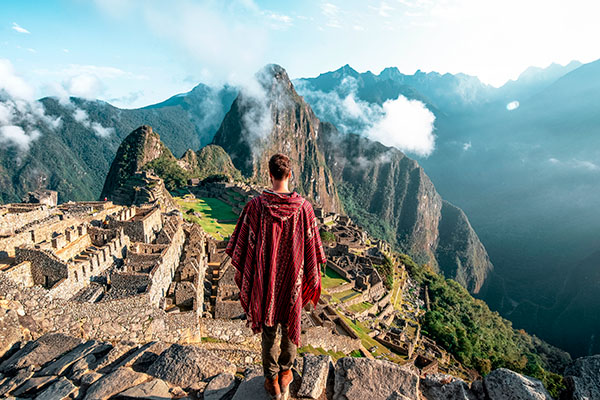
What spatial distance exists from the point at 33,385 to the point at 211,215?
31679 mm

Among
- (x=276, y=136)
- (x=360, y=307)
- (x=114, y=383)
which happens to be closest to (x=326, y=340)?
(x=114, y=383)

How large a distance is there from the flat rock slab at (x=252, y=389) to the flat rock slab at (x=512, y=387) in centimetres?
277

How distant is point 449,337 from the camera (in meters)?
31.0

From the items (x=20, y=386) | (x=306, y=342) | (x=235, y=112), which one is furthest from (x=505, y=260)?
(x=20, y=386)

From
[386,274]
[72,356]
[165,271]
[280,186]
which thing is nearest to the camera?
[280,186]

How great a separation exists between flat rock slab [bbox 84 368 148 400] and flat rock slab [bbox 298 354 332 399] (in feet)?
7.03

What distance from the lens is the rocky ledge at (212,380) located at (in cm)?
364

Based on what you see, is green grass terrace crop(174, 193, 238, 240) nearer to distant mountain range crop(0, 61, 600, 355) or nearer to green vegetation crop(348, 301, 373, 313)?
→ green vegetation crop(348, 301, 373, 313)

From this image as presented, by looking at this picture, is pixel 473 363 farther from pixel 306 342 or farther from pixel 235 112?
pixel 235 112

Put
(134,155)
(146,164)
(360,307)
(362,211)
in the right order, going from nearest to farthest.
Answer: (360,307) < (146,164) < (134,155) < (362,211)

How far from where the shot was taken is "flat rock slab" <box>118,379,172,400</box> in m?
3.61

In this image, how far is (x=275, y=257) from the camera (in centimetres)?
341

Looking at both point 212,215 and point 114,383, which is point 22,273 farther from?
point 212,215

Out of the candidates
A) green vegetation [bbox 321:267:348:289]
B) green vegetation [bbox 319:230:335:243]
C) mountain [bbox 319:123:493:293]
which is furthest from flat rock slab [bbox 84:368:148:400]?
mountain [bbox 319:123:493:293]
